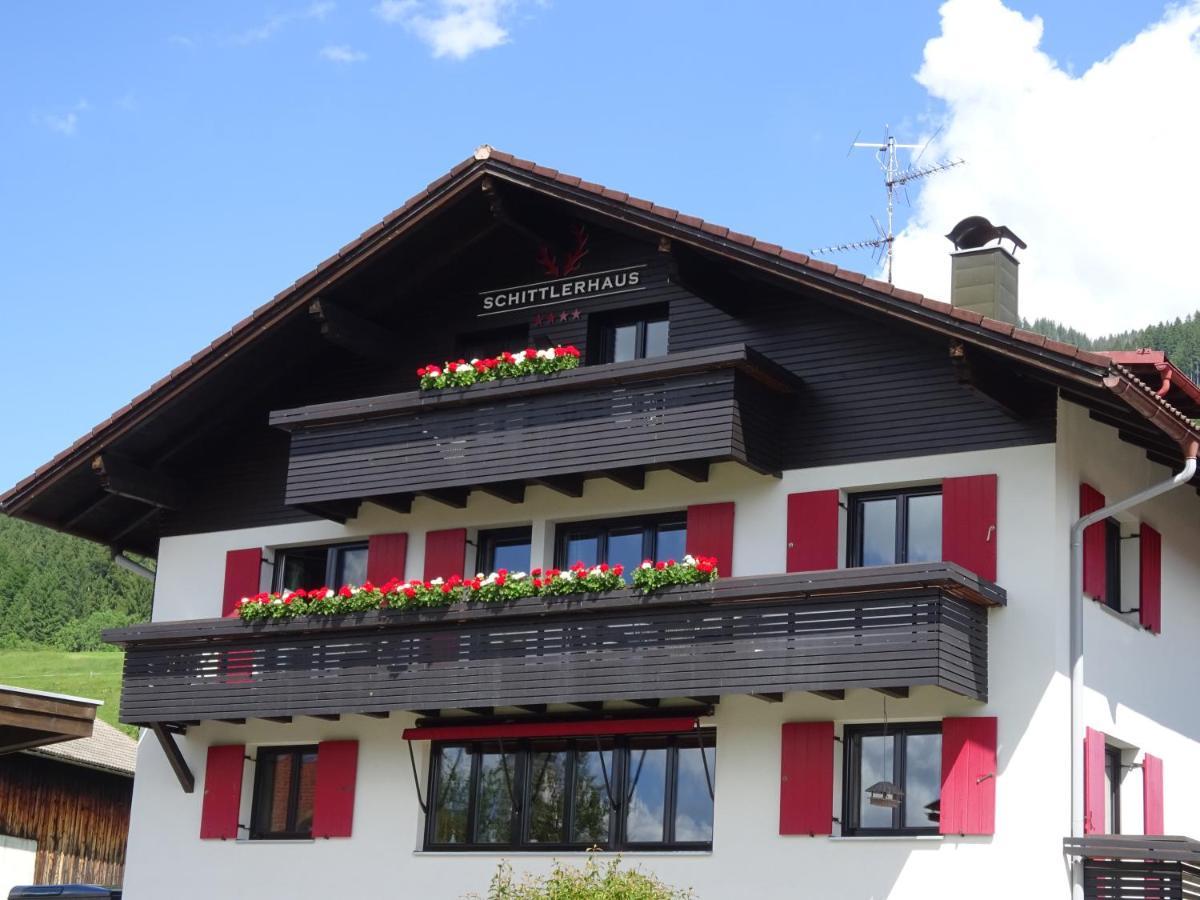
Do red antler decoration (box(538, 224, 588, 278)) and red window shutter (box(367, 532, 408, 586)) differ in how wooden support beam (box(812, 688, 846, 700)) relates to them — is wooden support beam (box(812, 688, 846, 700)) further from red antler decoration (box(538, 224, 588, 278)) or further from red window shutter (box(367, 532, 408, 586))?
red antler decoration (box(538, 224, 588, 278))

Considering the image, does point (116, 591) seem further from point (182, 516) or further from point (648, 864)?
point (648, 864)

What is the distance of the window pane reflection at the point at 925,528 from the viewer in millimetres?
17906

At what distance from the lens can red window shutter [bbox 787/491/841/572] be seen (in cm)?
1809

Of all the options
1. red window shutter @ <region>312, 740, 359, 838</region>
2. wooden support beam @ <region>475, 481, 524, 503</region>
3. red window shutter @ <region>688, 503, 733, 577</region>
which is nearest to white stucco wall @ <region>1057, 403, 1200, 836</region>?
red window shutter @ <region>688, 503, 733, 577</region>

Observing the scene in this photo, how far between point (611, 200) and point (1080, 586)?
6.03 m

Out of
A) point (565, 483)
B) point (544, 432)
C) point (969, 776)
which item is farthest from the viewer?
point (565, 483)

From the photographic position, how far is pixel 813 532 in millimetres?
18234

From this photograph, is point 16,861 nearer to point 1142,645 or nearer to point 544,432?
point 544,432

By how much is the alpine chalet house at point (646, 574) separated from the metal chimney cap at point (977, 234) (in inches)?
2.3

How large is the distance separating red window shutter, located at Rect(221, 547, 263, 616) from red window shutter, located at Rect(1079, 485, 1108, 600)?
30.6ft

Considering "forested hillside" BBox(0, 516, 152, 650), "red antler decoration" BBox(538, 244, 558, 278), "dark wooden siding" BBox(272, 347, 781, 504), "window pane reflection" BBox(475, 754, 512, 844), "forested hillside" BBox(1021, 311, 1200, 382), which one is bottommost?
"window pane reflection" BBox(475, 754, 512, 844)

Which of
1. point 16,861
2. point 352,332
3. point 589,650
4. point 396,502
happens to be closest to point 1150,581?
point 589,650

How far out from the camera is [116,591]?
7912 cm

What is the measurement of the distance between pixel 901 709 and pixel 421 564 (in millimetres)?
5904
